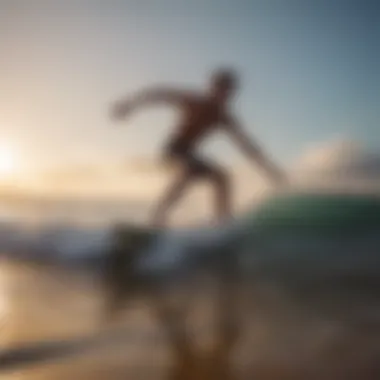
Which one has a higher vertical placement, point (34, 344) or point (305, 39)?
point (305, 39)

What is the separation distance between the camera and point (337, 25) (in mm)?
1187

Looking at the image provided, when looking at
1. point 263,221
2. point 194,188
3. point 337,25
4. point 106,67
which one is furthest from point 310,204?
point 106,67

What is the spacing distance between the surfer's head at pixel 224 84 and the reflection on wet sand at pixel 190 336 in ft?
1.04

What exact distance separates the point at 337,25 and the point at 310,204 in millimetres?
305

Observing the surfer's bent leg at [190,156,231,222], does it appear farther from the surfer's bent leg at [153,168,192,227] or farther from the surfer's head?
the surfer's head

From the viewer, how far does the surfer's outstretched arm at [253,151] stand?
115 cm

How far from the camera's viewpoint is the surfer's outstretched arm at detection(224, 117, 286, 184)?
115 centimetres

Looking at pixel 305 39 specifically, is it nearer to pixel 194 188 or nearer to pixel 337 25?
pixel 337 25

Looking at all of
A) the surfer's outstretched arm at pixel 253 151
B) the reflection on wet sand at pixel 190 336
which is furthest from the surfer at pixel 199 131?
the reflection on wet sand at pixel 190 336

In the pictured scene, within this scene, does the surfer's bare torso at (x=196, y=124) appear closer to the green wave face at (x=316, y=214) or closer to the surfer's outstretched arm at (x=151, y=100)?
the surfer's outstretched arm at (x=151, y=100)

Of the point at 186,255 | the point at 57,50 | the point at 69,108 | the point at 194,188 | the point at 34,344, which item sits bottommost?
the point at 34,344

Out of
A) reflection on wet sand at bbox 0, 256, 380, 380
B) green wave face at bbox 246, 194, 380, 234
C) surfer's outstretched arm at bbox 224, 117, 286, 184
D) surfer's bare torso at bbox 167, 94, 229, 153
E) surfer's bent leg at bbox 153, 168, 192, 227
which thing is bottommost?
reflection on wet sand at bbox 0, 256, 380, 380

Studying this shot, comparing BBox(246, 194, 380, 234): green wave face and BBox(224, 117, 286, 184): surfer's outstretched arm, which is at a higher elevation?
BBox(224, 117, 286, 184): surfer's outstretched arm

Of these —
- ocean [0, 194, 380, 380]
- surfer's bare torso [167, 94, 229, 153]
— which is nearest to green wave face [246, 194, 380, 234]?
ocean [0, 194, 380, 380]
